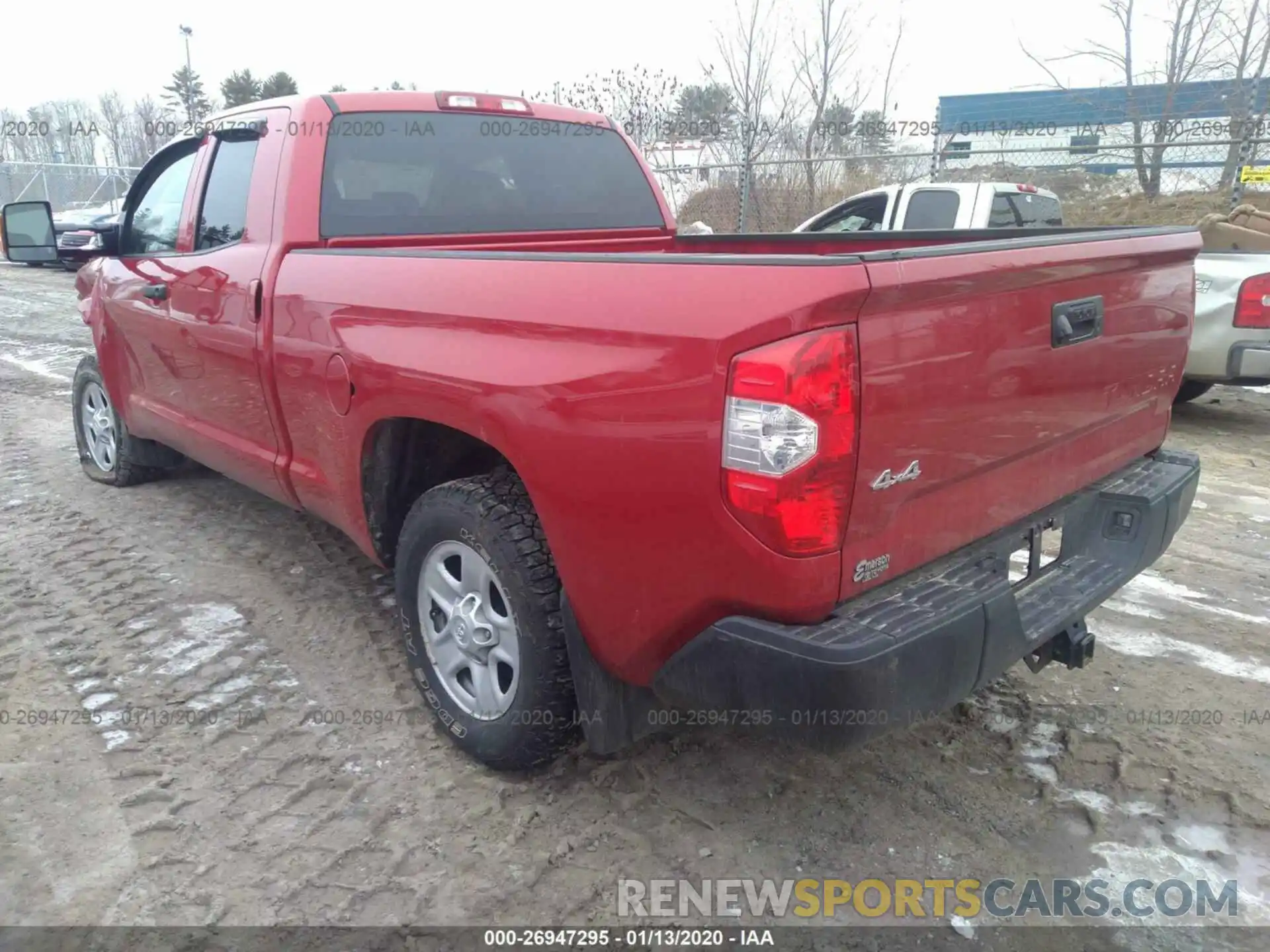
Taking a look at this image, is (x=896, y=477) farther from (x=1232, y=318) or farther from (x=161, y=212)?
(x=1232, y=318)

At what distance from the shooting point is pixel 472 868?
7.78 ft

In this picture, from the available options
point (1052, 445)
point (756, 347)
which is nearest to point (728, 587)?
point (756, 347)

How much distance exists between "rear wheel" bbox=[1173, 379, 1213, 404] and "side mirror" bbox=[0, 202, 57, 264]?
7258 millimetres

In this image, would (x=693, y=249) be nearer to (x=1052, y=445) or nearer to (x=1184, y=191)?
(x=1052, y=445)

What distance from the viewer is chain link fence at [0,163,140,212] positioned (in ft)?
88.2

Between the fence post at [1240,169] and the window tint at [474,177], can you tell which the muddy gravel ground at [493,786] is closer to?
the window tint at [474,177]

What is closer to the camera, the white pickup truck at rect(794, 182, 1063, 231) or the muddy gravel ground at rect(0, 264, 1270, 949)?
the muddy gravel ground at rect(0, 264, 1270, 949)

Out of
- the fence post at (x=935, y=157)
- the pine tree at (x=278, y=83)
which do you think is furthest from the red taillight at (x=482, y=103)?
the pine tree at (x=278, y=83)

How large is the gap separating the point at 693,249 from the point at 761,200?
11125 mm

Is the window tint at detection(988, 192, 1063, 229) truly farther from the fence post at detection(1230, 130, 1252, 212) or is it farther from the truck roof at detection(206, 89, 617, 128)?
the truck roof at detection(206, 89, 617, 128)

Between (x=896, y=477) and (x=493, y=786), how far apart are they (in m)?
1.49

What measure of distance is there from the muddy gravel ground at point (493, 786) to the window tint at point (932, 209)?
457cm

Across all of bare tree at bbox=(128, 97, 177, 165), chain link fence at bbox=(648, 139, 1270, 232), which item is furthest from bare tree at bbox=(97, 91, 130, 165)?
chain link fence at bbox=(648, 139, 1270, 232)

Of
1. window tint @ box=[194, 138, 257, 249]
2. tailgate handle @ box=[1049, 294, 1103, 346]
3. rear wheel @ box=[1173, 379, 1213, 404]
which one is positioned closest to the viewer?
tailgate handle @ box=[1049, 294, 1103, 346]
